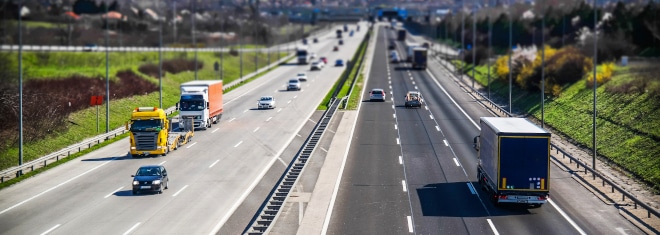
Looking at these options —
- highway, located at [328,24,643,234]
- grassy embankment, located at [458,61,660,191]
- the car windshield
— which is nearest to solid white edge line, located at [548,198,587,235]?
highway, located at [328,24,643,234]

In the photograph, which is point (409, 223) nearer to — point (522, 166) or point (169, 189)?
point (522, 166)

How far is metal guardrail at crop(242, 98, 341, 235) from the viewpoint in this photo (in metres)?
31.0

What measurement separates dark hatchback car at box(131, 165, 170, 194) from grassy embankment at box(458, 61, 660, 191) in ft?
77.6

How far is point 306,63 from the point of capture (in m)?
159

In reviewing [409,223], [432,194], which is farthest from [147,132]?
[409,223]

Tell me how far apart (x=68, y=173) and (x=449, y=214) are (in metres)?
22.7

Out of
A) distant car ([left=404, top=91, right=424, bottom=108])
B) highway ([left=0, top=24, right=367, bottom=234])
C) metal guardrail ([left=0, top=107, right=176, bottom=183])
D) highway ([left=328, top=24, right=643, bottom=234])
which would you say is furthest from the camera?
distant car ([left=404, top=91, right=424, bottom=108])

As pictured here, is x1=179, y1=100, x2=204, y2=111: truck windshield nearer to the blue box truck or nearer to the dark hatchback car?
the dark hatchback car

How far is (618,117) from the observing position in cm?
6194

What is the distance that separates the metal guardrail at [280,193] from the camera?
102 ft

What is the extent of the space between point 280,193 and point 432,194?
6994 mm

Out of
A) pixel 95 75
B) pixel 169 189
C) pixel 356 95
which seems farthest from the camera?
pixel 95 75

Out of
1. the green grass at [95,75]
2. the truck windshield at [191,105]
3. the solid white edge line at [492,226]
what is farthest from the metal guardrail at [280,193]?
the green grass at [95,75]

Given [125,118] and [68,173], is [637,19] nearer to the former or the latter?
[125,118]
